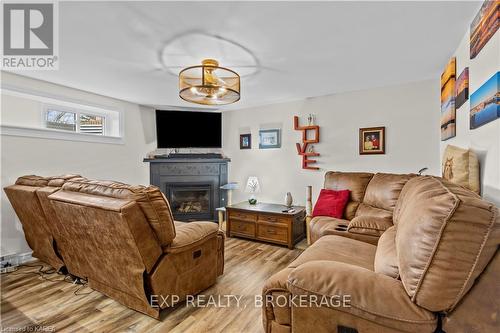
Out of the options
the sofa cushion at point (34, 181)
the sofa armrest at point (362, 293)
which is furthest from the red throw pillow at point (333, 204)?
the sofa cushion at point (34, 181)

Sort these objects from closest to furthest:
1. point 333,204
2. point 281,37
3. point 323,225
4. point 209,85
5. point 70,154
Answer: point 281,37
point 209,85
point 323,225
point 333,204
point 70,154

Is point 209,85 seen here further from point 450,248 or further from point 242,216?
point 242,216

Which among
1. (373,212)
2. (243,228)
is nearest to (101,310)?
(243,228)

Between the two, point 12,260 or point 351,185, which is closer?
point 12,260

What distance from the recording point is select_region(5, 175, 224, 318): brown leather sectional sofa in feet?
5.35

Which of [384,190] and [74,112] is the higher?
[74,112]

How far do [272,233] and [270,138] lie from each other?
175cm

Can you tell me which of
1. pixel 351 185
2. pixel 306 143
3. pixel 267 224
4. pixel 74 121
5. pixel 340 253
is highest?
pixel 74 121

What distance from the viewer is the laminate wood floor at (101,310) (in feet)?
5.78

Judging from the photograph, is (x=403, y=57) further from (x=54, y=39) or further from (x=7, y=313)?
(x=7, y=313)

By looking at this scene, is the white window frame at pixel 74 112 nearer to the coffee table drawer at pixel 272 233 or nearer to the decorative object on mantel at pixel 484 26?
the coffee table drawer at pixel 272 233

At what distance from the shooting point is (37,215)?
2434 mm

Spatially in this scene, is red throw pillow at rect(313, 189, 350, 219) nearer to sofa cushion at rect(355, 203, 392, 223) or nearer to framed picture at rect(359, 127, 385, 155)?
sofa cushion at rect(355, 203, 392, 223)

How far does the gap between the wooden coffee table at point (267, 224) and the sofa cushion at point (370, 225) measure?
111 centimetres
